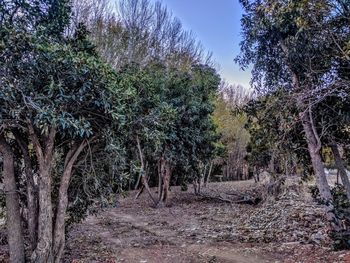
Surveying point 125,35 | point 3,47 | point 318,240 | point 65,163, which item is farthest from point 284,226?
point 125,35

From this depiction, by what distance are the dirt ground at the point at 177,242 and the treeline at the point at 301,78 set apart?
4.05 feet

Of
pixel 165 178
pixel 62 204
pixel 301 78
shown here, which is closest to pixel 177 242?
pixel 62 204

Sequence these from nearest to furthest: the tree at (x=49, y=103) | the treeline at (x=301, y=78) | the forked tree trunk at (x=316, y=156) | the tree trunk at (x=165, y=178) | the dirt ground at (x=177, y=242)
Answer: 1. the tree at (x=49, y=103)
2. the treeline at (x=301, y=78)
3. the dirt ground at (x=177, y=242)
4. the forked tree trunk at (x=316, y=156)
5. the tree trunk at (x=165, y=178)

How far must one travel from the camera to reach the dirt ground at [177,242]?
5.96m

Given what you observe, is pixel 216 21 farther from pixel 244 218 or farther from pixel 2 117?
pixel 2 117

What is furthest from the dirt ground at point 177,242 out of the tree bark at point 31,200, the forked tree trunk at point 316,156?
the forked tree trunk at point 316,156

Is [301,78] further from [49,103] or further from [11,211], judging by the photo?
[11,211]

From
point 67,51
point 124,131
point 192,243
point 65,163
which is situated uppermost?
point 67,51

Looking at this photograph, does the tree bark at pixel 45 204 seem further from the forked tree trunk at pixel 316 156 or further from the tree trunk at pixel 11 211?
the forked tree trunk at pixel 316 156

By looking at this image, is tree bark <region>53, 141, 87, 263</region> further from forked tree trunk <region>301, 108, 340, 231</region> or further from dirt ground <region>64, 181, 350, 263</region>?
forked tree trunk <region>301, 108, 340, 231</region>

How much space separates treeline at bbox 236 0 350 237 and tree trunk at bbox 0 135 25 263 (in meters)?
4.93

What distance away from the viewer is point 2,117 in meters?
4.63

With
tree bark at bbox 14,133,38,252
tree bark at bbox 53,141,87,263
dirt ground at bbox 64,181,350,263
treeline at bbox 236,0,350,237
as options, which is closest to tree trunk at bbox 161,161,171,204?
dirt ground at bbox 64,181,350,263

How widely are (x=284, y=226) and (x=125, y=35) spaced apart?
10.7m
